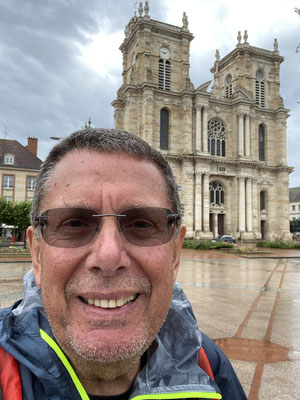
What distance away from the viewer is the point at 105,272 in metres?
1.17

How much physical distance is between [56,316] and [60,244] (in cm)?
28

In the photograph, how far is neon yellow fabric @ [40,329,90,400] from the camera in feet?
3.90

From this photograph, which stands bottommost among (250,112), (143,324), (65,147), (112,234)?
(143,324)

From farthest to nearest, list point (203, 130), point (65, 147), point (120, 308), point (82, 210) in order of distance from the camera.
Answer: point (203, 130) < point (65, 147) < point (82, 210) < point (120, 308)

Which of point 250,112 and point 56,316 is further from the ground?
point 250,112

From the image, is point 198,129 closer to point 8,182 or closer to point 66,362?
point 8,182

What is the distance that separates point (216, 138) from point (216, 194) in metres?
7.94

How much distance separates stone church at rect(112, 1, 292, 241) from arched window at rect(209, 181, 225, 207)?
0.44 ft

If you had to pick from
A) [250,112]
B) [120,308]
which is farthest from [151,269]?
[250,112]

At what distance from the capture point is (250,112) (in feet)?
140

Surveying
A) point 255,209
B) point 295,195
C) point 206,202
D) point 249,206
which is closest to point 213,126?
point 206,202

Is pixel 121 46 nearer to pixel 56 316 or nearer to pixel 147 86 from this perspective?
pixel 147 86

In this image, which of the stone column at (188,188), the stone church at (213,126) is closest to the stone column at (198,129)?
the stone church at (213,126)

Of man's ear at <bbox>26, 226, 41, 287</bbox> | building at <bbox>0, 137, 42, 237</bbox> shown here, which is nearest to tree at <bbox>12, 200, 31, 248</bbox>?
building at <bbox>0, 137, 42, 237</bbox>
